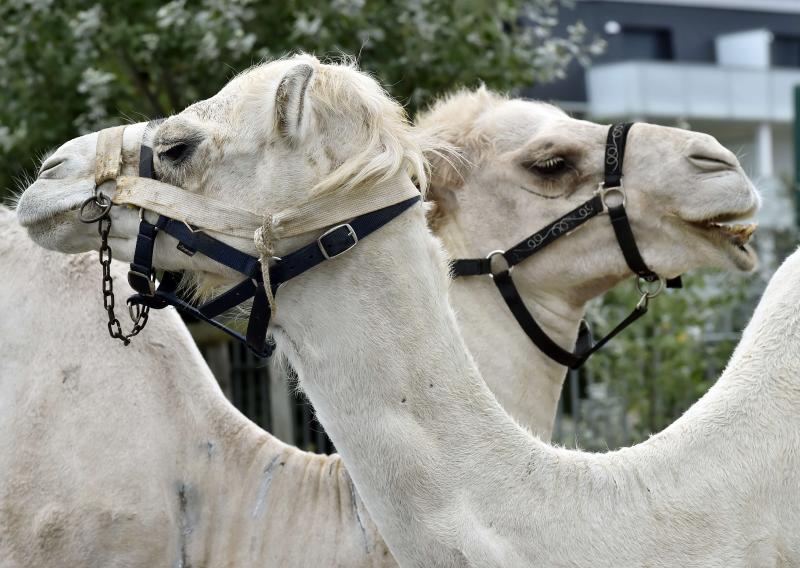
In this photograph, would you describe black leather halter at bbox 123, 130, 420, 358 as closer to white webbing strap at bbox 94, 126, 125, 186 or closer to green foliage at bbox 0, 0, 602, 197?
white webbing strap at bbox 94, 126, 125, 186

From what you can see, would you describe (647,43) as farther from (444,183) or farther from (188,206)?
(188,206)

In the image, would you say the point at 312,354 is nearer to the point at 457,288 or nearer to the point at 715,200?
the point at 457,288

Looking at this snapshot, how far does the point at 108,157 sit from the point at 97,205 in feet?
0.43

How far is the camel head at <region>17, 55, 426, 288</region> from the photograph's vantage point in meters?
2.96

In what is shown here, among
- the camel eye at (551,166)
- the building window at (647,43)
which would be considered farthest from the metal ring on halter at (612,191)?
the building window at (647,43)

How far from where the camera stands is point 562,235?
13.5 ft

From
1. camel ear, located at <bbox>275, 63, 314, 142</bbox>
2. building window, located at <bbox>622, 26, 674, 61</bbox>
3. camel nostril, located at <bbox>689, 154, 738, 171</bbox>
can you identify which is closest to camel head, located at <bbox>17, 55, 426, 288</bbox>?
camel ear, located at <bbox>275, 63, 314, 142</bbox>

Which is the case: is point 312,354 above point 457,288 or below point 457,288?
above

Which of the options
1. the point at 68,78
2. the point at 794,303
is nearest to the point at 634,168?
the point at 794,303

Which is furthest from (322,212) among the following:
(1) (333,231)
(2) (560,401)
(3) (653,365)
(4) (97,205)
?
(3) (653,365)

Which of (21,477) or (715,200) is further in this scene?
(715,200)

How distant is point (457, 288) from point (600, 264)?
49 centimetres

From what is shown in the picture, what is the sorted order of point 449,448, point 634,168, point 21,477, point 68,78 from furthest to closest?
point 68,78, point 634,168, point 21,477, point 449,448

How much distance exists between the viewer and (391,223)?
9.76 feet
